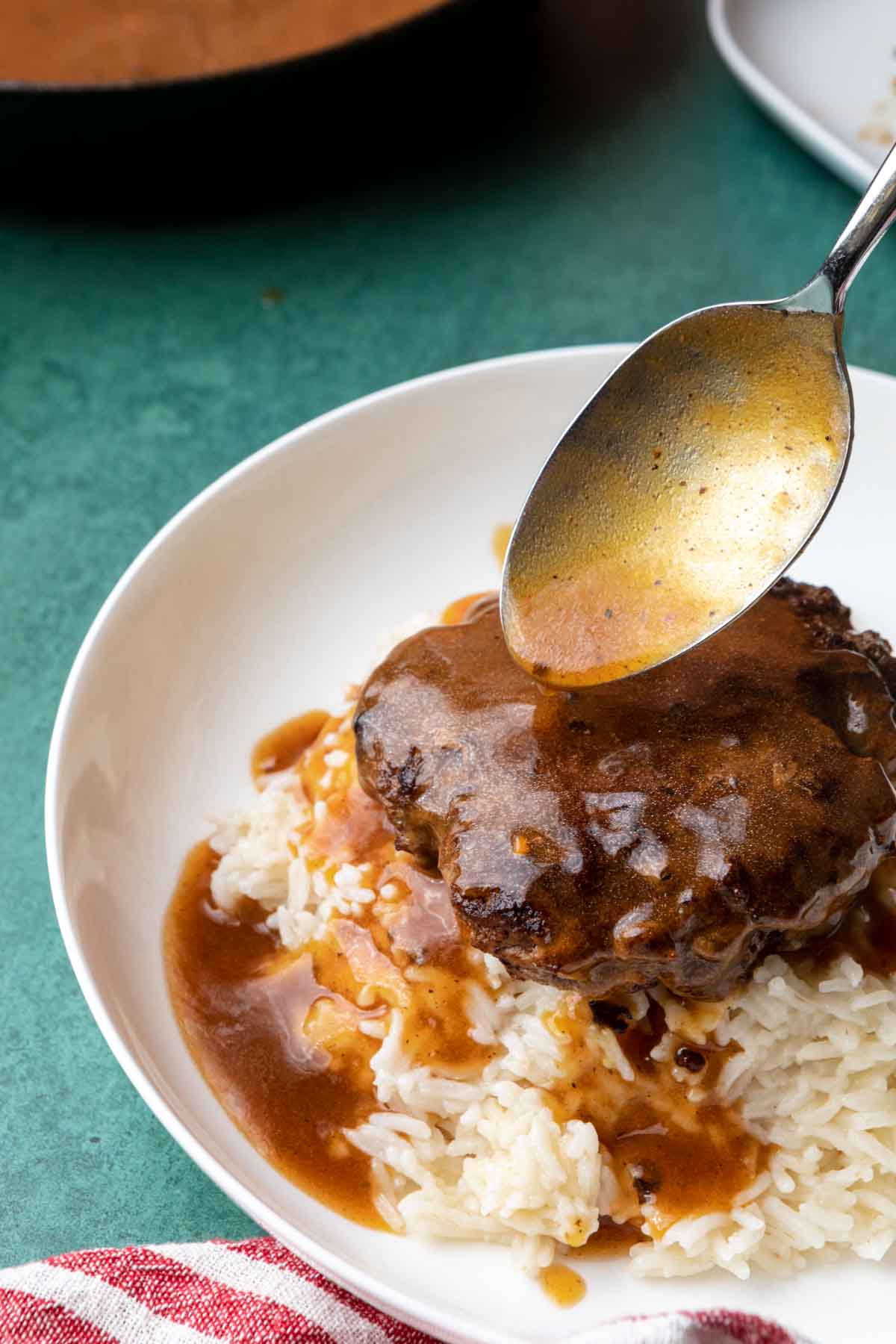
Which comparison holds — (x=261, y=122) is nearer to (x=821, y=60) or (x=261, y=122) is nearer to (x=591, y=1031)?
(x=821, y=60)

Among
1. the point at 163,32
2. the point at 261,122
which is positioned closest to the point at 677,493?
the point at 261,122

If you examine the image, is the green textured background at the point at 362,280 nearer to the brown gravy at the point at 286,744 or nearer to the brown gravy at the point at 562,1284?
the brown gravy at the point at 286,744

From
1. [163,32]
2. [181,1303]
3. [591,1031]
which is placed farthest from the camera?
[163,32]

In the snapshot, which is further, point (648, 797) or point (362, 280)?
point (362, 280)

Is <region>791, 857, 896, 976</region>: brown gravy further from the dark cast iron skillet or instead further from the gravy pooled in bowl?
the dark cast iron skillet

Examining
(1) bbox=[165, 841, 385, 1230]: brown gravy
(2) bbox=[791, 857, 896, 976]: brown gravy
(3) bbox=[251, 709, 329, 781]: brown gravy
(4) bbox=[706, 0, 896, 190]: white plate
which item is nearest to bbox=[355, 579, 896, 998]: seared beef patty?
(2) bbox=[791, 857, 896, 976]: brown gravy
